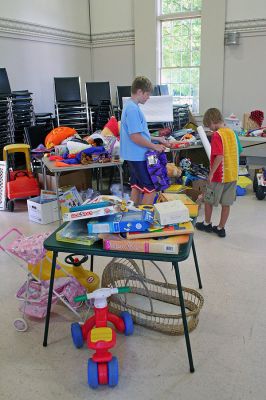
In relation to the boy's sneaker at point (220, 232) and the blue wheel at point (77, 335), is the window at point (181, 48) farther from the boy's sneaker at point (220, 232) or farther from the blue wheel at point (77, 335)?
the blue wheel at point (77, 335)

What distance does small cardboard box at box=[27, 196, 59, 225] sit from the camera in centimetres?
418

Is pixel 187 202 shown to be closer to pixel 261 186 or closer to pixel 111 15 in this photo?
pixel 261 186

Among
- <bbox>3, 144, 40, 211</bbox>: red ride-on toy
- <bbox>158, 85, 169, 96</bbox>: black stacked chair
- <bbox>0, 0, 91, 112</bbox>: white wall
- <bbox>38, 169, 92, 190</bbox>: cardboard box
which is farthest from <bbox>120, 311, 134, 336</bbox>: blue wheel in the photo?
<bbox>158, 85, 169, 96</bbox>: black stacked chair

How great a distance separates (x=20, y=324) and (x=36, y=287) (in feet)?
0.83

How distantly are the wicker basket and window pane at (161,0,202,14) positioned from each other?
19.9 ft

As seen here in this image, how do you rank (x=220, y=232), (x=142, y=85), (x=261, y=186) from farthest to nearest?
(x=261, y=186), (x=220, y=232), (x=142, y=85)

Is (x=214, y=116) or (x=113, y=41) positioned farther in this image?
(x=113, y=41)

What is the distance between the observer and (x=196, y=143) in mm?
4949

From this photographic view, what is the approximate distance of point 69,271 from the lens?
2641mm

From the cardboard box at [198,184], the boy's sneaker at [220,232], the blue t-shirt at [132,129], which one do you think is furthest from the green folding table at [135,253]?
the cardboard box at [198,184]

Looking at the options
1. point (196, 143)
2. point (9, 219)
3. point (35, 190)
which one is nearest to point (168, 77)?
point (196, 143)

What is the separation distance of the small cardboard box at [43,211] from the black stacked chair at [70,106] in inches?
92.9

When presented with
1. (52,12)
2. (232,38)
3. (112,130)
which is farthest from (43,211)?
(232,38)

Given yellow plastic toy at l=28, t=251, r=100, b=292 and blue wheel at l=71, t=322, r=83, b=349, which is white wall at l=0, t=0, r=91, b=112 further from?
blue wheel at l=71, t=322, r=83, b=349
